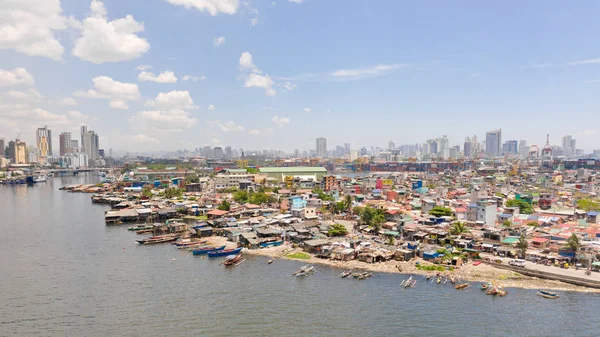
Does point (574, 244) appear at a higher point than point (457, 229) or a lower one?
higher

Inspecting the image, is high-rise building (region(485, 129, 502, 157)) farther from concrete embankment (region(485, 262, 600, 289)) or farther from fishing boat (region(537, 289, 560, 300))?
fishing boat (region(537, 289, 560, 300))

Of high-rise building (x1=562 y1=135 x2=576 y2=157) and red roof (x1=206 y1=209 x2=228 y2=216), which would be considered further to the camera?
high-rise building (x1=562 y1=135 x2=576 y2=157)

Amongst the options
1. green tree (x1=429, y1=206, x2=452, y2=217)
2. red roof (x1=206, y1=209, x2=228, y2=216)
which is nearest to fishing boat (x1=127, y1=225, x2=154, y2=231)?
red roof (x1=206, y1=209, x2=228, y2=216)

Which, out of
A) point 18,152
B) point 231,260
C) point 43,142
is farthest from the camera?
point 43,142

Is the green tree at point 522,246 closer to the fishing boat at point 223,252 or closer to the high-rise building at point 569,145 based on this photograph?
the fishing boat at point 223,252

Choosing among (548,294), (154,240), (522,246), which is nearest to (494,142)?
(522,246)

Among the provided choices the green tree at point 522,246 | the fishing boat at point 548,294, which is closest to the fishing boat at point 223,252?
the fishing boat at point 548,294

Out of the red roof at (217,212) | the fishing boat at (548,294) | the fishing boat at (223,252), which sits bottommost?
the fishing boat at (223,252)

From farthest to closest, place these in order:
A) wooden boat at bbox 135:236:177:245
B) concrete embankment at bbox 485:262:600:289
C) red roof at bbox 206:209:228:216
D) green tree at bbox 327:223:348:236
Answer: red roof at bbox 206:209:228:216
wooden boat at bbox 135:236:177:245
green tree at bbox 327:223:348:236
concrete embankment at bbox 485:262:600:289

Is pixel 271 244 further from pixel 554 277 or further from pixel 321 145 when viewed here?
pixel 321 145

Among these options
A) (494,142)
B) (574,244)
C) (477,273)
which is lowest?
(477,273)
